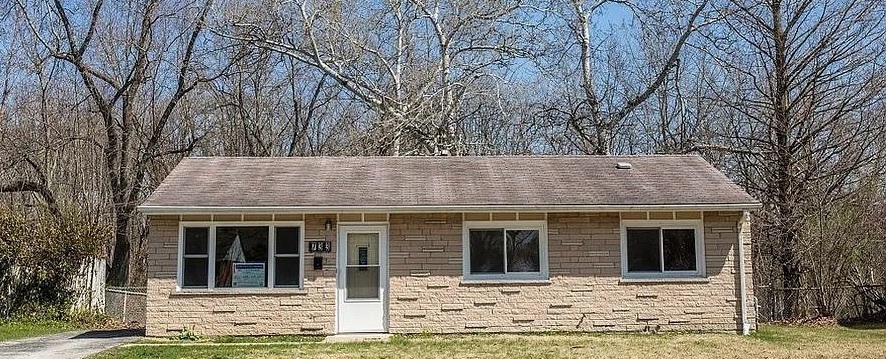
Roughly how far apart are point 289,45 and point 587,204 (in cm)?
1163

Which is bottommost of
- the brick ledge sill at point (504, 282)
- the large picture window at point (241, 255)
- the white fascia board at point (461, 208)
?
the brick ledge sill at point (504, 282)

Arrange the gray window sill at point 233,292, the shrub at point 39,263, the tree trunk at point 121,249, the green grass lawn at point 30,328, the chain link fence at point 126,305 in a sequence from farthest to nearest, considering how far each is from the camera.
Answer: the tree trunk at point 121,249
the chain link fence at point 126,305
the shrub at point 39,263
the green grass lawn at point 30,328
the gray window sill at point 233,292

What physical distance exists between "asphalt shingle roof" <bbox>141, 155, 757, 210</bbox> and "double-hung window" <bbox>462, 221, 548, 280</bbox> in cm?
50

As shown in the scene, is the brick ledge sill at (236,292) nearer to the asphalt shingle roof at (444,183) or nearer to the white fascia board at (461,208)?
the white fascia board at (461,208)

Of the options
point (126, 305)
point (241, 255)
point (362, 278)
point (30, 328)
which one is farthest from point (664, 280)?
point (30, 328)

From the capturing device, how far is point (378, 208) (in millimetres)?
13445

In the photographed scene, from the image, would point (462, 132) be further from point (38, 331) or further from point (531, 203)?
point (38, 331)

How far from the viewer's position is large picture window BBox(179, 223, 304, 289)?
13594mm

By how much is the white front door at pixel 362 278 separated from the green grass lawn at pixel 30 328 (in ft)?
19.0

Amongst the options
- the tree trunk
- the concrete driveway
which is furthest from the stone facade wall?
the tree trunk

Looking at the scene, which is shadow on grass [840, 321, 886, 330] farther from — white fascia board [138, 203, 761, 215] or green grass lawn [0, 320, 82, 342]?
green grass lawn [0, 320, 82, 342]

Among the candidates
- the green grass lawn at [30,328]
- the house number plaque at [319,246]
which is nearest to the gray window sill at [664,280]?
the house number plaque at [319,246]

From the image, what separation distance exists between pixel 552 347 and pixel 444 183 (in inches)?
160

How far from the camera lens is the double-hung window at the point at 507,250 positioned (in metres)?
13.9
